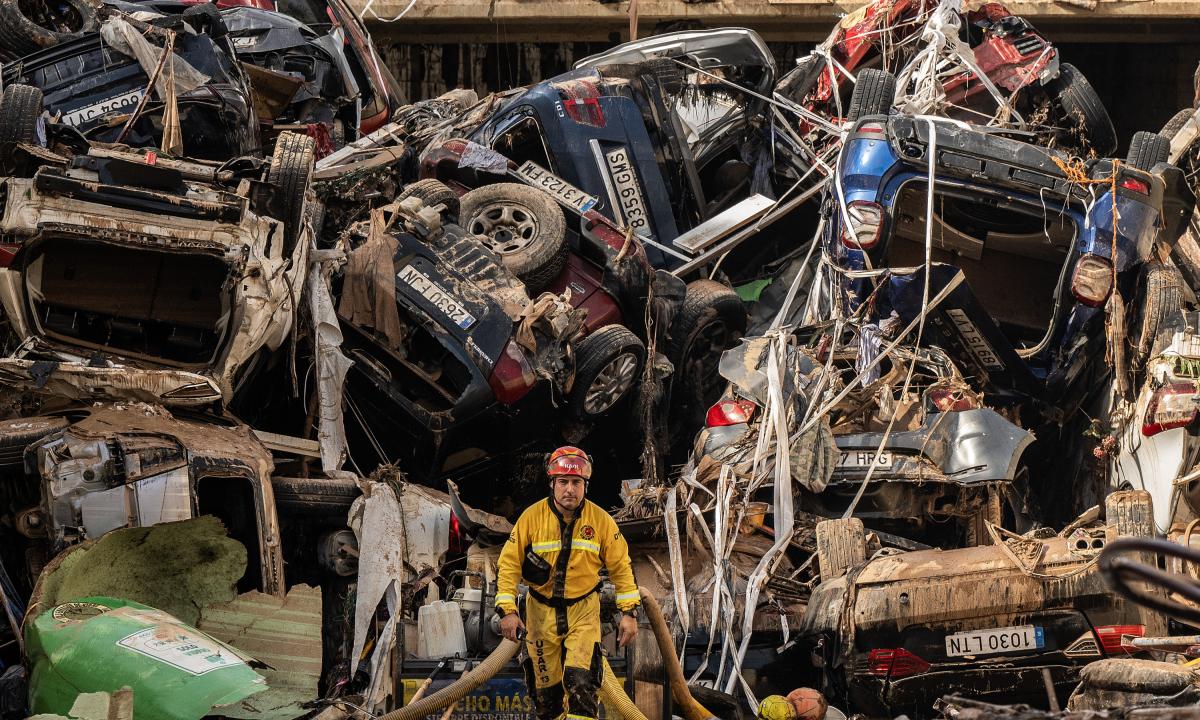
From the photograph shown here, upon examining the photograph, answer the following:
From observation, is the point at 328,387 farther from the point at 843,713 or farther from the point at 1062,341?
the point at 1062,341

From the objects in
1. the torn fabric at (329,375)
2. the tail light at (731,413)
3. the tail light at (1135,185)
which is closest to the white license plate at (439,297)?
the torn fabric at (329,375)

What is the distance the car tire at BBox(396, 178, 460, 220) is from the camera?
472 inches

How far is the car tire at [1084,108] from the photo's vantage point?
14477 millimetres

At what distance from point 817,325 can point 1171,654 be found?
185 inches

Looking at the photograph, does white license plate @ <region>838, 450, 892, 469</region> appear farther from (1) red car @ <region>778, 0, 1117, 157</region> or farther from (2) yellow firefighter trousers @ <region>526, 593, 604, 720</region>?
(1) red car @ <region>778, 0, 1117, 157</region>

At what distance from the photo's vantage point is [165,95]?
12461 millimetres

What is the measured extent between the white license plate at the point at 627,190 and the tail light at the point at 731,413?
252 centimetres

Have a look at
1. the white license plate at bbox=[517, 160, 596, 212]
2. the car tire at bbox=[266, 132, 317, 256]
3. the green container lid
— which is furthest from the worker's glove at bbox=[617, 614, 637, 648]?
the white license plate at bbox=[517, 160, 596, 212]

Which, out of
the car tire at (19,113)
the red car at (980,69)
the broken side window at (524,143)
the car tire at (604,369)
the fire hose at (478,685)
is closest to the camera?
the fire hose at (478,685)

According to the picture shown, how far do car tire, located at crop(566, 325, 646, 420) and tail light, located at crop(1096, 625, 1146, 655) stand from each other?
4610mm

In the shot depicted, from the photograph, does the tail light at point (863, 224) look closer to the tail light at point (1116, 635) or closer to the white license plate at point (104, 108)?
the tail light at point (1116, 635)

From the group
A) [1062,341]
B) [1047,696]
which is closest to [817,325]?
[1062,341]

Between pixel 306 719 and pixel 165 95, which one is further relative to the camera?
pixel 165 95

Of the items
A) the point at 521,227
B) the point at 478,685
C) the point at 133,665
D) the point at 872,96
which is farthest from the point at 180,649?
the point at 872,96
